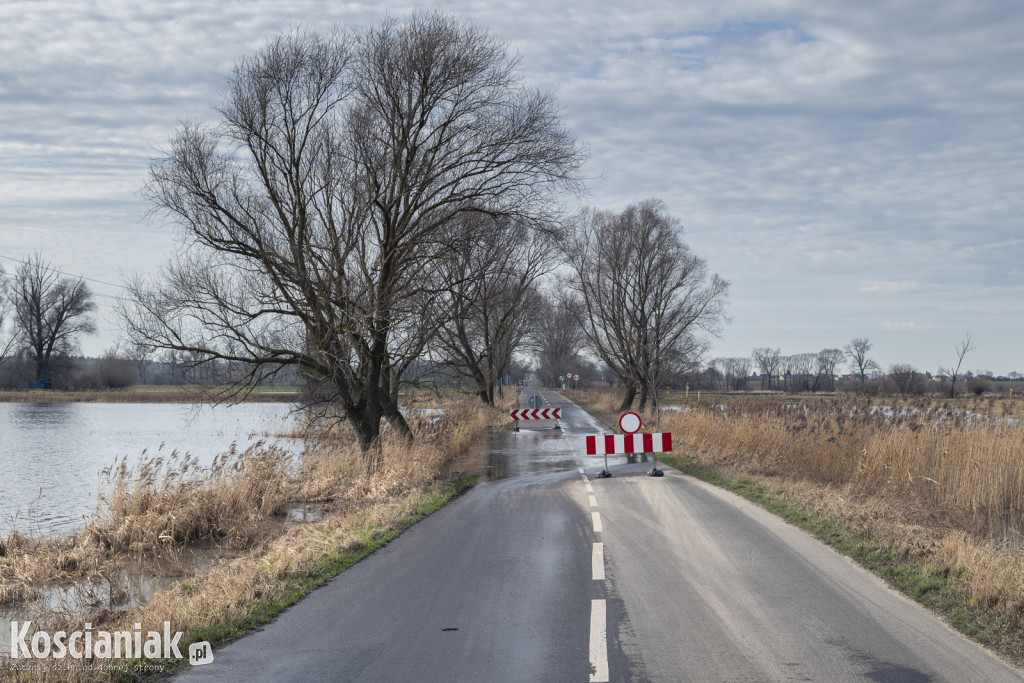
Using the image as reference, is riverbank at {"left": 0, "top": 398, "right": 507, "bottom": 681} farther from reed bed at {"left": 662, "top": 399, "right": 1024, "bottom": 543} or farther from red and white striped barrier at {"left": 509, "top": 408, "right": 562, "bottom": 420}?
red and white striped barrier at {"left": 509, "top": 408, "right": 562, "bottom": 420}

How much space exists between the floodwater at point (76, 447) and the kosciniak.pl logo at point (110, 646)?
7.38 meters

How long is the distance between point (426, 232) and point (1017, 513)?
15.0 metres

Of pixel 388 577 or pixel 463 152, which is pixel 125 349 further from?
pixel 388 577

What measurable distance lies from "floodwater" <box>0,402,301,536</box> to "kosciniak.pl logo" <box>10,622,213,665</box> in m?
7.38

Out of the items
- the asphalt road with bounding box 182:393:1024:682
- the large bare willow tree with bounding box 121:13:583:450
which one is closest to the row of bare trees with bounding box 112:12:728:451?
the large bare willow tree with bounding box 121:13:583:450

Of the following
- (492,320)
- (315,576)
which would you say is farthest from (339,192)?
(492,320)

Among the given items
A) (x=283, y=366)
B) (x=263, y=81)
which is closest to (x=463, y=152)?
(x=263, y=81)

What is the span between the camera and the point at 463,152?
69.8 feet

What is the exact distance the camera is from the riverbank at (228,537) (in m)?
7.59

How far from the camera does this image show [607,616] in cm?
707

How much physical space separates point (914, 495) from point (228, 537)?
11.8 metres

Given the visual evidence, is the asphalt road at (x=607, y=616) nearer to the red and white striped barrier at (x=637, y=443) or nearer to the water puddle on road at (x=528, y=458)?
the red and white striped barrier at (x=637, y=443)

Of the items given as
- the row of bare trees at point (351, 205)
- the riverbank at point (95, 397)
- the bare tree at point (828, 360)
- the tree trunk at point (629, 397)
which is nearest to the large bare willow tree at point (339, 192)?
the row of bare trees at point (351, 205)

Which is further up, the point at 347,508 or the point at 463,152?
the point at 463,152
